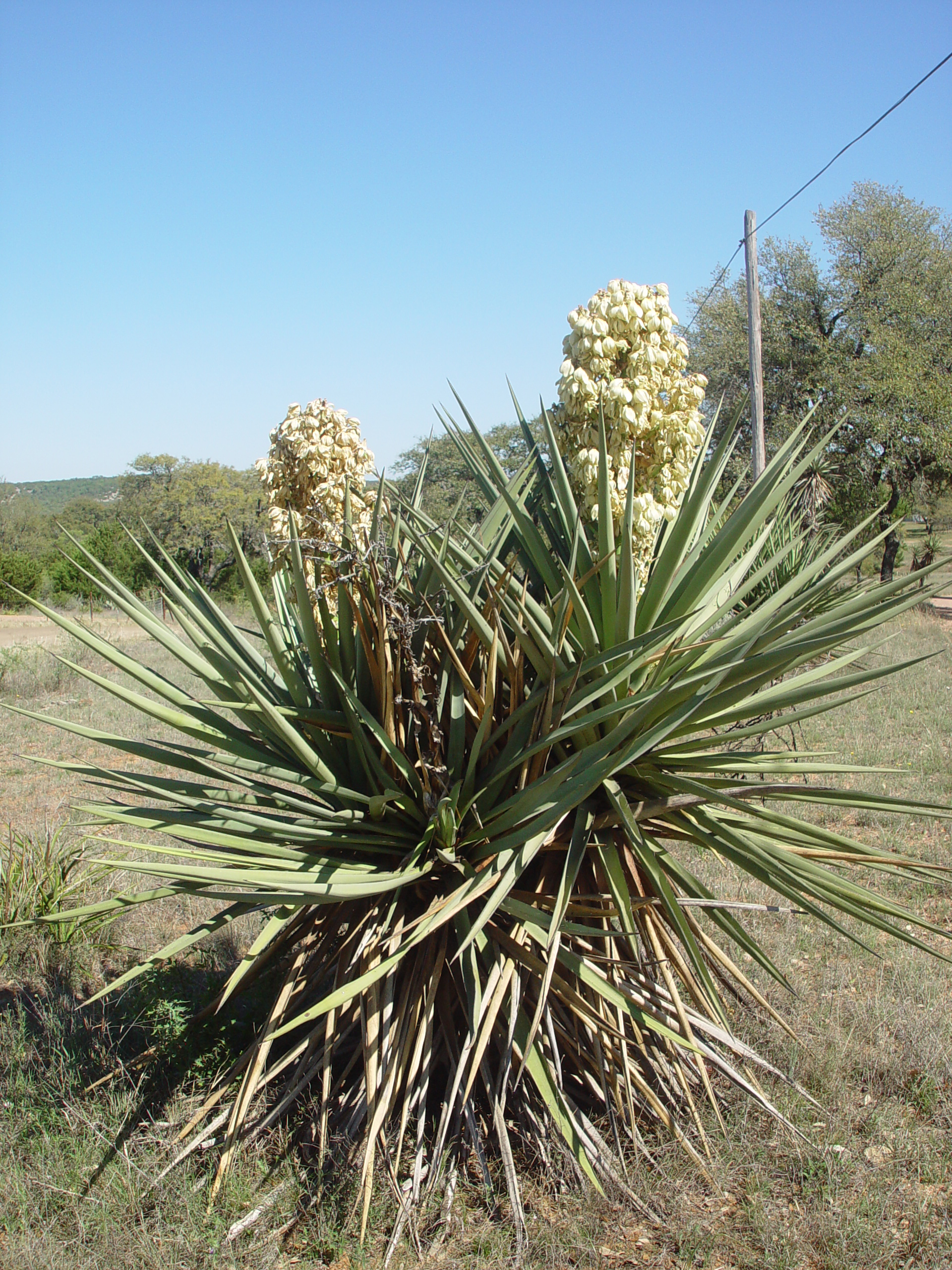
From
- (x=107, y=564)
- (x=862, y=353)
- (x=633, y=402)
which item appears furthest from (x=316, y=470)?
(x=107, y=564)

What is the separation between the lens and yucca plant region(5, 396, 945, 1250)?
2318 millimetres

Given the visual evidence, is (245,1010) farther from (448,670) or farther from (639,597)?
(639,597)

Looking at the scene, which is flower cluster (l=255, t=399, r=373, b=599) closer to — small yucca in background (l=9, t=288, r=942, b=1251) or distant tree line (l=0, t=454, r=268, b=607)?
small yucca in background (l=9, t=288, r=942, b=1251)

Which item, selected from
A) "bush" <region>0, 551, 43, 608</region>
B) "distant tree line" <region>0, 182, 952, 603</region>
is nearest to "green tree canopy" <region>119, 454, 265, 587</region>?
"bush" <region>0, 551, 43, 608</region>

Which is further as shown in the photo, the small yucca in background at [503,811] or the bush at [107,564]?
A: the bush at [107,564]

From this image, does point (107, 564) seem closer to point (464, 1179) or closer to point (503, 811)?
point (464, 1179)

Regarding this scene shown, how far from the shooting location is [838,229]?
64.5 feet

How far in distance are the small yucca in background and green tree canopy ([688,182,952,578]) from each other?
17.1m

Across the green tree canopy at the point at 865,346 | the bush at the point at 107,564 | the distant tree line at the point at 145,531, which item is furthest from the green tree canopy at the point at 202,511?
the green tree canopy at the point at 865,346

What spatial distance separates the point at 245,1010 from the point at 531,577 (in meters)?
2.05

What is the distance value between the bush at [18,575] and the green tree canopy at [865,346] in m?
20.8

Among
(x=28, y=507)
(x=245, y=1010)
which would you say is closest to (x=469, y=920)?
(x=245, y=1010)

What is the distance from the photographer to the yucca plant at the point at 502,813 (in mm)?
2318

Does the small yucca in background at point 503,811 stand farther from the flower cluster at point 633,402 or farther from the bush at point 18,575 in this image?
the bush at point 18,575
